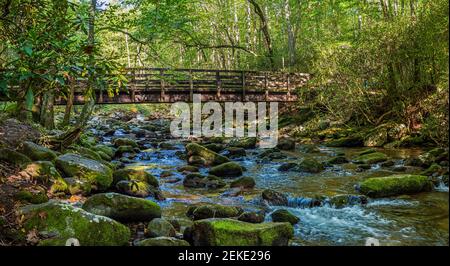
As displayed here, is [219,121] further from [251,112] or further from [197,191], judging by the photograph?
[197,191]

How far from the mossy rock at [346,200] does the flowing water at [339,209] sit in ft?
0.39

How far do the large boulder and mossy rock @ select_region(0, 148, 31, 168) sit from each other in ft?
2.29

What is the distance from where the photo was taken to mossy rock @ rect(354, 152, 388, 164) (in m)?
12.1

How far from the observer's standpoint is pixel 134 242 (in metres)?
5.60

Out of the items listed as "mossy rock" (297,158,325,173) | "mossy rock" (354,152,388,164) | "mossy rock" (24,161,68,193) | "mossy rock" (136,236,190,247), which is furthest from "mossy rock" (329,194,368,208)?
"mossy rock" (24,161,68,193)

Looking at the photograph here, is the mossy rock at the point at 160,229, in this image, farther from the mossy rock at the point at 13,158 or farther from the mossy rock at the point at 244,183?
the mossy rock at the point at 244,183

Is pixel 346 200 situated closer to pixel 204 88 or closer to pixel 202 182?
pixel 202 182

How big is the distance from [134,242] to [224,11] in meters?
24.8

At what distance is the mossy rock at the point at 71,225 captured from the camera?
16.1ft

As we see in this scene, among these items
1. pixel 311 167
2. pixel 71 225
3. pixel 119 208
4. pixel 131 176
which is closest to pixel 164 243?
pixel 71 225

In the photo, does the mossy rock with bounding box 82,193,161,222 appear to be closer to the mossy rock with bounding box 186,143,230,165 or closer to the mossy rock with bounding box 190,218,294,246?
the mossy rock with bounding box 190,218,294,246

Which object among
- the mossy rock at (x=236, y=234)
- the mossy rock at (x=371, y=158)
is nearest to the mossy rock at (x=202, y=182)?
the mossy rock at (x=236, y=234)

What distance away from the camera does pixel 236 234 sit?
5.23m
